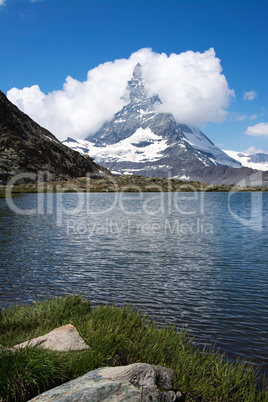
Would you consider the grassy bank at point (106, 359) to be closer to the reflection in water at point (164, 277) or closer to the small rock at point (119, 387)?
the small rock at point (119, 387)

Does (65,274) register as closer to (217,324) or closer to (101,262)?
(101,262)

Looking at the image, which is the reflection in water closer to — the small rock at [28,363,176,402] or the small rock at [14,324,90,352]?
the small rock at [14,324,90,352]

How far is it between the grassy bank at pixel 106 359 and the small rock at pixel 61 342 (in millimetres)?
322

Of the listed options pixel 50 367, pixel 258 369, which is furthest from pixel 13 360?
pixel 258 369

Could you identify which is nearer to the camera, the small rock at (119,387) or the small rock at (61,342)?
the small rock at (119,387)

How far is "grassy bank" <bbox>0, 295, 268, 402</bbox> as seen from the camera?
705 centimetres

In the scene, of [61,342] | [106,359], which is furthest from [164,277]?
[106,359]

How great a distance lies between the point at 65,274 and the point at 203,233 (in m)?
24.7

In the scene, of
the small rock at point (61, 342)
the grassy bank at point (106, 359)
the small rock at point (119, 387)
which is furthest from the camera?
the small rock at point (61, 342)

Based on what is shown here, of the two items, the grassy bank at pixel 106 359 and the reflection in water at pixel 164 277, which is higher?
the grassy bank at pixel 106 359

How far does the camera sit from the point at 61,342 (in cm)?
877

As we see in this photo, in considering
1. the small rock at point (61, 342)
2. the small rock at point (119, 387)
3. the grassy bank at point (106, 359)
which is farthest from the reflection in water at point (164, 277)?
the small rock at point (119, 387)

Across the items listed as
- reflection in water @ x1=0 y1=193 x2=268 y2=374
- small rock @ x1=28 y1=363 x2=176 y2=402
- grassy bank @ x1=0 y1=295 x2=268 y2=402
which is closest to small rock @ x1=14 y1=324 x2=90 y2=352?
grassy bank @ x1=0 y1=295 x2=268 y2=402

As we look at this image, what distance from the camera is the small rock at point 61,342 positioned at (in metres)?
8.55
